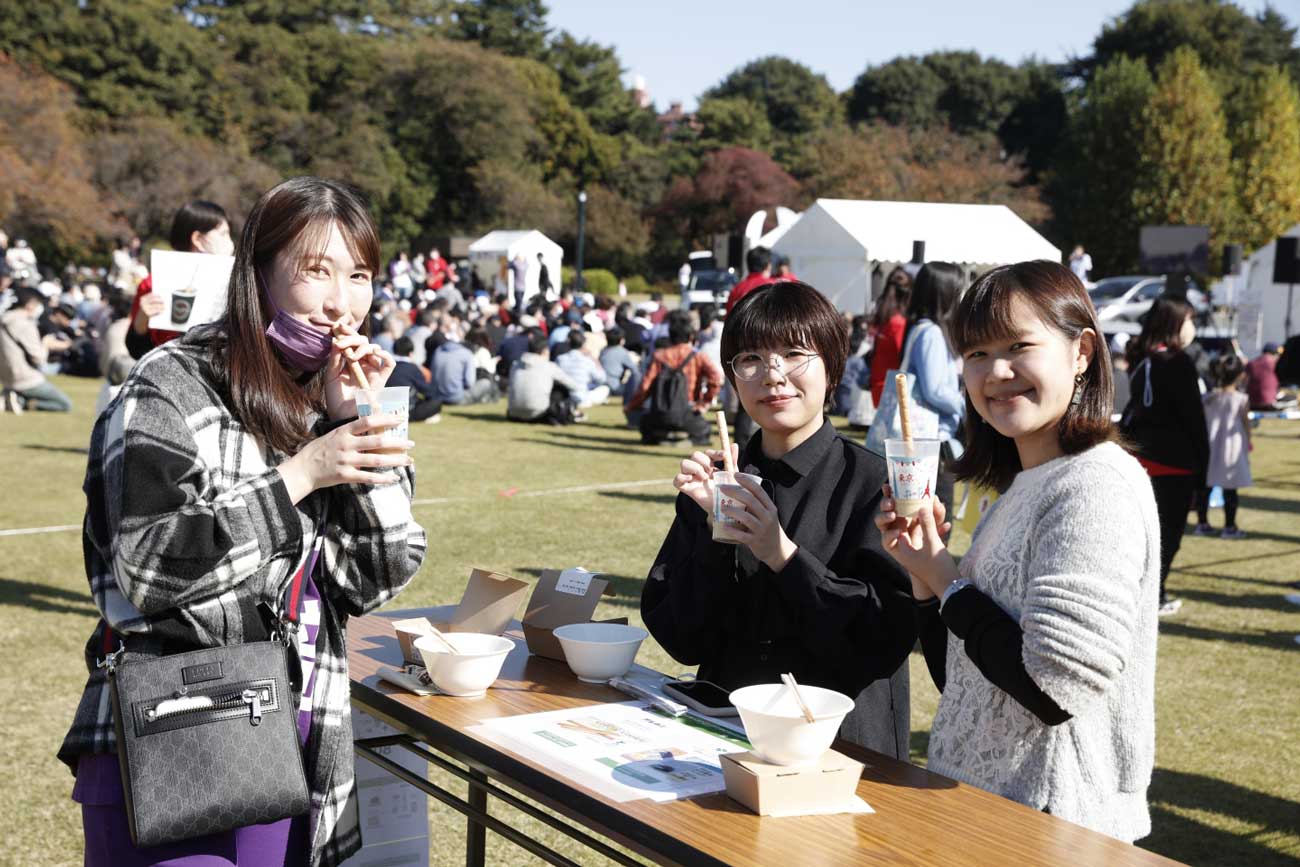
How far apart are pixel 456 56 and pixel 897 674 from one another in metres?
54.9

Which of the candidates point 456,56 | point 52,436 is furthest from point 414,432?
point 456,56

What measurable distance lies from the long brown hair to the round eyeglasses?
0.89m

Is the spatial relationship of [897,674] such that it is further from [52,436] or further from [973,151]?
[973,151]

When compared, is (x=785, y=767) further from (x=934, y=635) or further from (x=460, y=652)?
(x=460, y=652)

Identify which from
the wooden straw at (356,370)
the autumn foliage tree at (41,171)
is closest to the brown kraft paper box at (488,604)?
the wooden straw at (356,370)

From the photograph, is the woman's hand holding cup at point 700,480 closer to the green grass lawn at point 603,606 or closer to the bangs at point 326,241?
the bangs at point 326,241

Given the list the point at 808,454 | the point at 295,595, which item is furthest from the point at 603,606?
the point at 295,595

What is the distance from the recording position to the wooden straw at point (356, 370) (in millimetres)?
2246

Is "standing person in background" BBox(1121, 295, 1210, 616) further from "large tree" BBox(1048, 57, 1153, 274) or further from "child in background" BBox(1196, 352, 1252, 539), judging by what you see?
"large tree" BBox(1048, 57, 1153, 274)

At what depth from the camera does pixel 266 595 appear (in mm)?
2193

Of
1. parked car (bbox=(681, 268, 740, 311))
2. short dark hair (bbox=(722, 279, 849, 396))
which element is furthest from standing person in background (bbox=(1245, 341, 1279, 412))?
parked car (bbox=(681, 268, 740, 311))

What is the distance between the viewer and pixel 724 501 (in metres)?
2.46

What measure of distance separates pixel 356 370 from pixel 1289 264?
2354 centimetres

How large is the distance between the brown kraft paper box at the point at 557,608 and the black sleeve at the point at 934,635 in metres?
0.79
